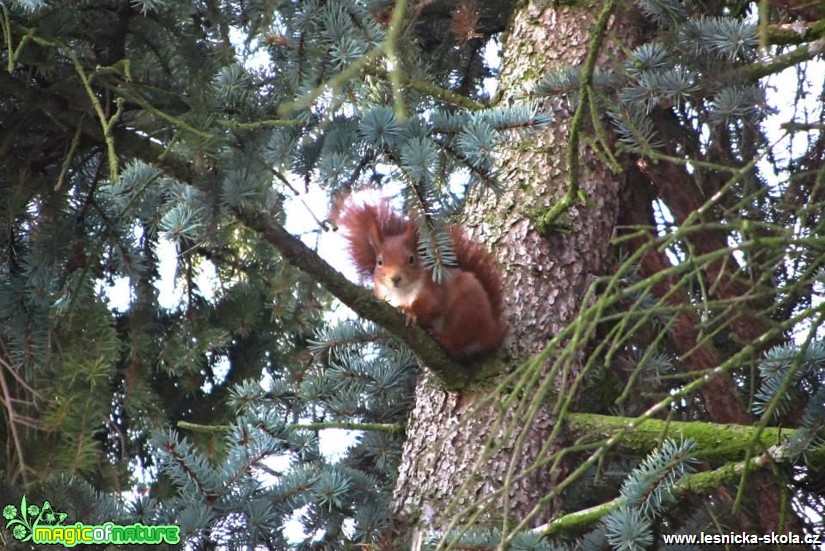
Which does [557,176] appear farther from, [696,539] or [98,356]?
[98,356]

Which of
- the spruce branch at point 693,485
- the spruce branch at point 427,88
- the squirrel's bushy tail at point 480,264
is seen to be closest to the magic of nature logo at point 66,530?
the spruce branch at point 693,485

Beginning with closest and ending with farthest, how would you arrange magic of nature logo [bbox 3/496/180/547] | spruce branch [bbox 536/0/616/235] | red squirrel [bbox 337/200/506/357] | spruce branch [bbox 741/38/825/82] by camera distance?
spruce branch [bbox 536/0/616/235]
magic of nature logo [bbox 3/496/180/547]
spruce branch [bbox 741/38/825/82]
red squirrel [bbox 337/200/506/357]

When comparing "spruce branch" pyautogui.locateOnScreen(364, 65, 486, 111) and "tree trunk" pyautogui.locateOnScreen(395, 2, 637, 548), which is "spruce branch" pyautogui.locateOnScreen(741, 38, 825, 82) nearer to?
"tree trunk" pyautogui.locateOnScreen(395, 2, 637, 548)

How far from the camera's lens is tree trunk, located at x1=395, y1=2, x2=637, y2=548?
2250 mm

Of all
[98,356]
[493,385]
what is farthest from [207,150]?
[493,385]

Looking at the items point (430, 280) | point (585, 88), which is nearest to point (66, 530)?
point (430, 280)

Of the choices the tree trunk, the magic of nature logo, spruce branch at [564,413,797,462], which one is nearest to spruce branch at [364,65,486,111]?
the tree trunk

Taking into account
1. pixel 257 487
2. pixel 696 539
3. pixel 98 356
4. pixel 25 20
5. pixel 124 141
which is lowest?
pixel 696 539

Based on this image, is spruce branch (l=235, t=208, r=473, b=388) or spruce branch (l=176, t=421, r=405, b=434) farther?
spruce branch (l=176, t=421, r=405, b=434)

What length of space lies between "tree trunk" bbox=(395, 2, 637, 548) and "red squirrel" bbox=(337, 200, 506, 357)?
5 cm

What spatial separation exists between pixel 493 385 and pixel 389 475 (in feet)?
1.46

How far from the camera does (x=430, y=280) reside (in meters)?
2.58

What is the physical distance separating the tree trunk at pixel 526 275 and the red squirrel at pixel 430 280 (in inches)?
2.1

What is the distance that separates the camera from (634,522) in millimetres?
1794
